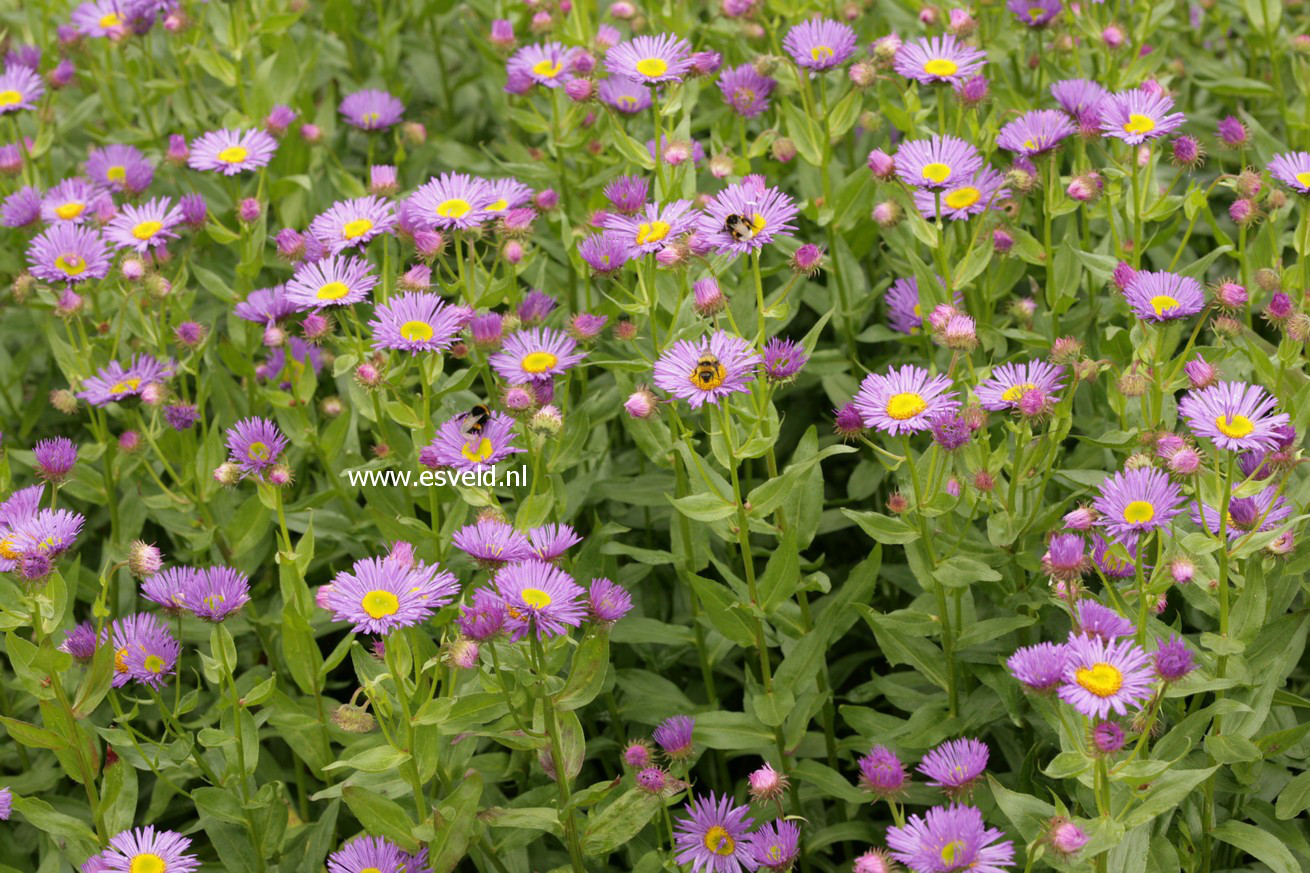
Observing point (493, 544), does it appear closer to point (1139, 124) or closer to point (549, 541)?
point (549, 541)

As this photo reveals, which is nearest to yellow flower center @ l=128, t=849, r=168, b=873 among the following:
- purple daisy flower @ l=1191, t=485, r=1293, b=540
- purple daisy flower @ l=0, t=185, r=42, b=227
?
purple daisy flower @ l=0, t=185, r=42, b=227

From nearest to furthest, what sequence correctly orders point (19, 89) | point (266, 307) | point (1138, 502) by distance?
point (1138, 502)
point (266, 307)
point (19, 89)

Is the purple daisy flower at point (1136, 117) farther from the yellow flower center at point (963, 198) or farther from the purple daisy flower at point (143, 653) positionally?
the purple daisy flower at point (143, 653)

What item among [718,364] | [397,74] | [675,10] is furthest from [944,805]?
[397,74]

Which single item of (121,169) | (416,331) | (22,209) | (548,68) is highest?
(548,68)

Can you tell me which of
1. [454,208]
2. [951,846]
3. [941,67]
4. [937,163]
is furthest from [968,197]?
[951,846]

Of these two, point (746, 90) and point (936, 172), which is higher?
point (746, 90)

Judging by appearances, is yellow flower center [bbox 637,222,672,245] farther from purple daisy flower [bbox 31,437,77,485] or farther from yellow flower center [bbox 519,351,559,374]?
purple daisy flower [bbox 31,437,77,485]
